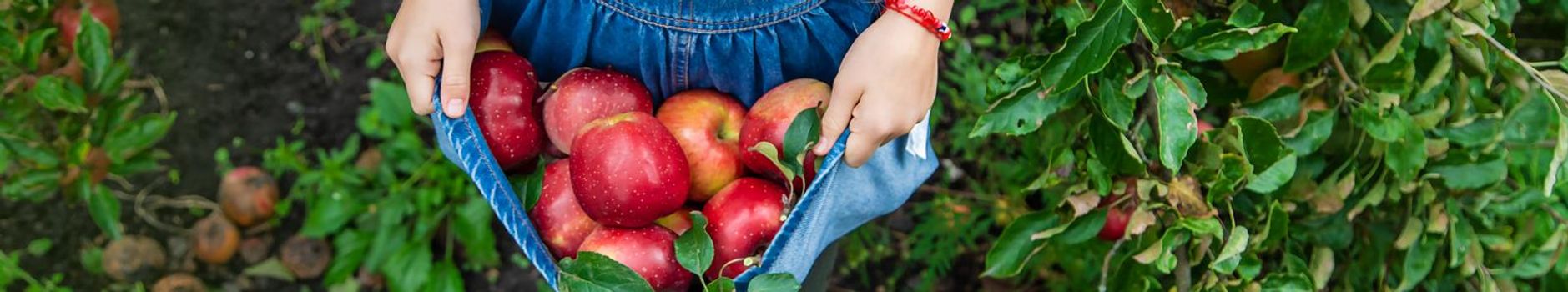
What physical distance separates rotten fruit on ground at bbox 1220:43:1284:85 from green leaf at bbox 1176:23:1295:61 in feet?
1.04

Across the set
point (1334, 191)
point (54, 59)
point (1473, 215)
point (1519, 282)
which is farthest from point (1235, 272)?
point (54, 59)

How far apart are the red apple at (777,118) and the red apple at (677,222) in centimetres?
7

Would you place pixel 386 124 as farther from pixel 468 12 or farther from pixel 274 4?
pixel 468 12

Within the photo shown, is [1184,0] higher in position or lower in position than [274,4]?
higher

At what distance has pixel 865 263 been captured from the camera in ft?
5.54

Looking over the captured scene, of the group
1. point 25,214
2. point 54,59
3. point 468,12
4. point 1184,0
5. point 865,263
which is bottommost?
point 865,263

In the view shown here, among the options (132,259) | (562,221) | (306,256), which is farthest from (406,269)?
(562,221)

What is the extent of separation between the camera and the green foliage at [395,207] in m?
1.58

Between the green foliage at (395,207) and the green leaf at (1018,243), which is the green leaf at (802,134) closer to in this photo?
the green leaf at (1018,243)

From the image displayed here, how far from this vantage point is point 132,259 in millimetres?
1634

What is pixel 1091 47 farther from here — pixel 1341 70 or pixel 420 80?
pixel 420 80

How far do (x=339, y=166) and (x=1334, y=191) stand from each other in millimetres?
1266

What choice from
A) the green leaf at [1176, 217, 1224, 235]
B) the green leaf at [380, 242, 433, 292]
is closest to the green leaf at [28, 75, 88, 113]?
the green leaf at [380, 242, 433, 292]

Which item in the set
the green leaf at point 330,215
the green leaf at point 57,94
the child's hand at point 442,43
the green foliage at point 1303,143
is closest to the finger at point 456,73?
the child's hand at point 442,43
